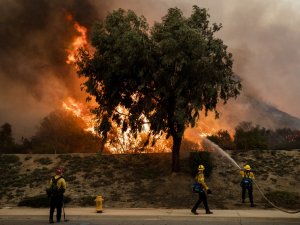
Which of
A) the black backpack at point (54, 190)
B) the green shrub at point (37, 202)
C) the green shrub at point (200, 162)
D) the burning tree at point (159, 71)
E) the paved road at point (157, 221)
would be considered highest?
the burning tree at point (159, 71)

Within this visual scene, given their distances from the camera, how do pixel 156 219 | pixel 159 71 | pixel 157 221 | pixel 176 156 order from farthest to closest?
pixel 176 156 → pixel 159 71 → pixel 156 219 → pixel 157 221

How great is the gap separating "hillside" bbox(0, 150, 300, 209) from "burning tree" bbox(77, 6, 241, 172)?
8.69 ft

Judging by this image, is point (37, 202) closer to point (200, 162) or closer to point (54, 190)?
point (54, 190)

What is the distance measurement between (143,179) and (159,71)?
7.35 m

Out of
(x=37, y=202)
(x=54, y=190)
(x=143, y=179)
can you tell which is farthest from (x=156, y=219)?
(x=143, y=179)

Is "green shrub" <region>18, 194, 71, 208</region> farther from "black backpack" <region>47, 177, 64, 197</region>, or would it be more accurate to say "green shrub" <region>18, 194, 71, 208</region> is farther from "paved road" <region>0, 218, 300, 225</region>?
"black backpack" <region>47, 177, 64, 197</region>

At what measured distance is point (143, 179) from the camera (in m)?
29.8

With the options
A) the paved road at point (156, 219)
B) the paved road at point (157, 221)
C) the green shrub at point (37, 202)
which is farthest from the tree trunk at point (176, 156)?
the paved road at point (157, 221)

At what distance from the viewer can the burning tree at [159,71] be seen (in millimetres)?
27641

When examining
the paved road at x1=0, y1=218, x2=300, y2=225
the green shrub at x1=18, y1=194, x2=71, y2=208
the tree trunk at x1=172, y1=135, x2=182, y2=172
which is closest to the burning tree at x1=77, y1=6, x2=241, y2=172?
the tree trunk at x1=172, y1=135, x2=182, y2=172

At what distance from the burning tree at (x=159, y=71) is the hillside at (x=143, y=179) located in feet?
8.69

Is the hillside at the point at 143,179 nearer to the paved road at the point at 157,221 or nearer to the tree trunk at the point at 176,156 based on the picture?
the tree trunk at the point at 176,156

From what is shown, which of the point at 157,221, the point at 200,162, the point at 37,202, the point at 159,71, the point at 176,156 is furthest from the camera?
the point at 176,156

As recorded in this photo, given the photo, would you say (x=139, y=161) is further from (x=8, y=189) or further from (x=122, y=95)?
(x=8, y=189)
